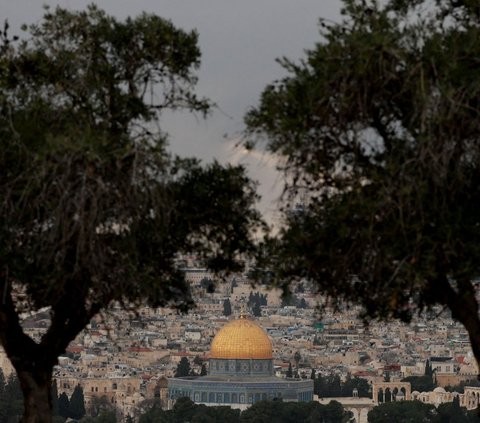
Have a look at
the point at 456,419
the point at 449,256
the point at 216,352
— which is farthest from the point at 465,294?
the point at 216,352

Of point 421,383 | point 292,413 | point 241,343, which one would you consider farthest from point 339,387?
point 292,413

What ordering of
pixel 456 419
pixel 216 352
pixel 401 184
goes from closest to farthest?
pixel 401 184
pixel 456 419
pixel 216 352

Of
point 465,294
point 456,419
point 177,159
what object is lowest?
point 465,294

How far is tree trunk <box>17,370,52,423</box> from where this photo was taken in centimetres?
2053

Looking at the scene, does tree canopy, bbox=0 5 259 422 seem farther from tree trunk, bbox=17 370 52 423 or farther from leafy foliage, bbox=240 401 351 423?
leafy foliage, bbox=240 401 351 423

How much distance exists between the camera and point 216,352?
186 m

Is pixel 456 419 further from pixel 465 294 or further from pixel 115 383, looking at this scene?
pixel 465 294

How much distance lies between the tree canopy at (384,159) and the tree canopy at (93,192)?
3.42 ft

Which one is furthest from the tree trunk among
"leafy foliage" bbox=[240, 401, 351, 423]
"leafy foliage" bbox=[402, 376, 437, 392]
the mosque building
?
"leafy foliage" bbox=[402, 376, 437, 392]

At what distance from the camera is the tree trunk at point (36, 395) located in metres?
20.5

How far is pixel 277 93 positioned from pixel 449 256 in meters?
2.10

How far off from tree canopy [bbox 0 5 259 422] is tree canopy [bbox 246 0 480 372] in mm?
1041

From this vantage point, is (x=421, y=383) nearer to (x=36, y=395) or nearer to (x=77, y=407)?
(x=77, y=407)

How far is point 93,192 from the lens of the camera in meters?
18.9
